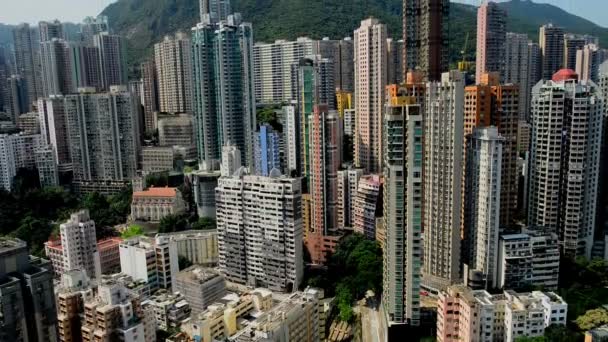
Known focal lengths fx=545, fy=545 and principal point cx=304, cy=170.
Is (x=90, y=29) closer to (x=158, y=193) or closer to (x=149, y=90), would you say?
(x=149, y=90)

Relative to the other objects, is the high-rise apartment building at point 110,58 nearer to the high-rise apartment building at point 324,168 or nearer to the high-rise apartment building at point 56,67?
the high-rise apartment building at point 56,67

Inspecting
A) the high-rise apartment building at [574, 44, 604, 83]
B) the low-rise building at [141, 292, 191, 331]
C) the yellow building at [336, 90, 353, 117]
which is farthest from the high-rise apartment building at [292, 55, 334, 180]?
the high-rise apartment building at [574, 44, 604, 83]

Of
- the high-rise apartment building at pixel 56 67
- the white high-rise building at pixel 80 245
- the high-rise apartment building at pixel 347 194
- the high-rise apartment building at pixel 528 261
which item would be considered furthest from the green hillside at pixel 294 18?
the white high-rise building at pixel 80 245

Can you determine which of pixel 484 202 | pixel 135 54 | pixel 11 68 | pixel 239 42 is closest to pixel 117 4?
pixel 135 54

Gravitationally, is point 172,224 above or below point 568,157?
below

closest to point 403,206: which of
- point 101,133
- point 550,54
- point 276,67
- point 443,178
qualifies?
point 443,178

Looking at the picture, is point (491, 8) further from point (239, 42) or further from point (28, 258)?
point (28, 258)

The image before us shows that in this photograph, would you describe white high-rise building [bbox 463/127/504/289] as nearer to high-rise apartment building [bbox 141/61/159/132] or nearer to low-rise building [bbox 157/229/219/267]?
low-rise building [bbox 157/229/219/267]

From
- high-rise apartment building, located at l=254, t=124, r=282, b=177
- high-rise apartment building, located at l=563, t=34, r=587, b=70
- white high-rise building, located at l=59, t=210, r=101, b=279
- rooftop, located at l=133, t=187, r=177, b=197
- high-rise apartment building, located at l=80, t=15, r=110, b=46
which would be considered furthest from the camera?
high-rise apartment building, located at l=80, t=15, r=110, b=46
